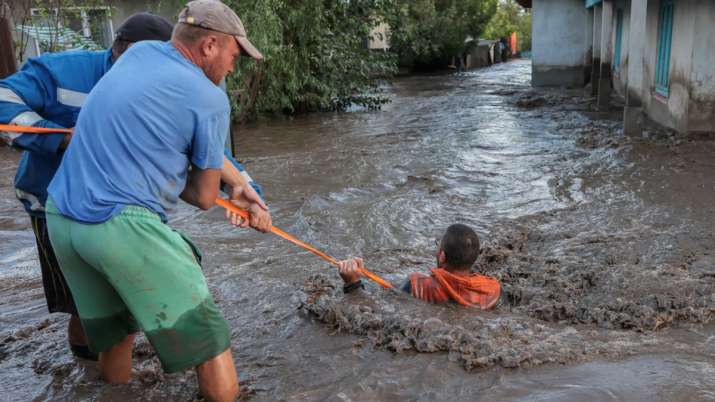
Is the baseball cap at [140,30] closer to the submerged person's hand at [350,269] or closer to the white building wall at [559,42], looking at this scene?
the submerged person's hand at [350,269]

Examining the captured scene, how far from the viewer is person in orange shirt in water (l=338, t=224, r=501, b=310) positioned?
4.00 metres

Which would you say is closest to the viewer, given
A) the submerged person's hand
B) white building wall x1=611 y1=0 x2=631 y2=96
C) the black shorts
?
the black shorts

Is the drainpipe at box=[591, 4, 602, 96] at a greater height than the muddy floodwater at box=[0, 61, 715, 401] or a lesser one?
greater

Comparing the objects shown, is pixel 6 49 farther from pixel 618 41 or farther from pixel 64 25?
pixel 618 41

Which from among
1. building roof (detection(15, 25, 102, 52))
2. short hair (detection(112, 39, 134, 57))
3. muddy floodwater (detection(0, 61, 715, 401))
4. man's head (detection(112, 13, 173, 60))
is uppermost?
building roof (detection(15, 25, 102, 52))

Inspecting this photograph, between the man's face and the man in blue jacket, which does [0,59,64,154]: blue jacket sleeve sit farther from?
the man's face

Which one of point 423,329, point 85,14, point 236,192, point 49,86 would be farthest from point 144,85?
point 85,14

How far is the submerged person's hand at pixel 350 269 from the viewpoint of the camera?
13.4 ft

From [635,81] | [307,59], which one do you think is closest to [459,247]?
[635,81]

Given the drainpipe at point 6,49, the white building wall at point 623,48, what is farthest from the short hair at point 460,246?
the white building wall at point 623,48

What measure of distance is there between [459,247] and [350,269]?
66 centimetres

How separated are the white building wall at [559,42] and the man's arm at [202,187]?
18539 mm

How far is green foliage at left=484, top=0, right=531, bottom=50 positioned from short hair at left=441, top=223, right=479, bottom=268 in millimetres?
41572

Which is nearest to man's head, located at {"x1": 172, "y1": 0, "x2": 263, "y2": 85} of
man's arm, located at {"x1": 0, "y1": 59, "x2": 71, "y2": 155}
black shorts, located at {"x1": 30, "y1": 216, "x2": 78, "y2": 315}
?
man's arm, located at {"x1": 0, "y1": 59, "x2": 71, "y2": 155}
